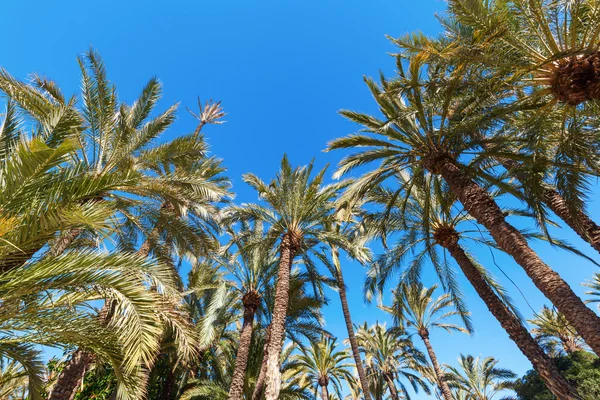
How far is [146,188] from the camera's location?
6934 mm

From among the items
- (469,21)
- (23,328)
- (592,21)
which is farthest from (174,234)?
(592,21)

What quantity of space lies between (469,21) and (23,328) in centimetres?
941

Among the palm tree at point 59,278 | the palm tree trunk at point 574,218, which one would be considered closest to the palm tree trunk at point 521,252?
the palm tree trunk at point 574,218

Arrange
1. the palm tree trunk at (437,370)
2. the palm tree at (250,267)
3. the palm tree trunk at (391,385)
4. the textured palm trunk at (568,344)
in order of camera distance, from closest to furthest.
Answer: the palm tree at (250,267) < the palm tree trunk at (437,370) < the palm tree trunk at (391,385) < the textured palm trunk at (568,344)

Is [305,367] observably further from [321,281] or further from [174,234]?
[174,234]

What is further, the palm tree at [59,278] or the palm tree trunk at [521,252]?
the palm tree trunk at [521,252]

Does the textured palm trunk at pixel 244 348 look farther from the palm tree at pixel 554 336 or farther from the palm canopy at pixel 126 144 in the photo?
the palm tree at pixel 554 336

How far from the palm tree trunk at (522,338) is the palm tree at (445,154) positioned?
Answer: 0.98 metres

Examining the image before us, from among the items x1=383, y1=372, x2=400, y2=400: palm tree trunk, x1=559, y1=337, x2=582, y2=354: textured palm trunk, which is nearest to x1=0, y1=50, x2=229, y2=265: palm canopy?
x1=383, y1=372, x2=400, y2=400: palm tree trunk

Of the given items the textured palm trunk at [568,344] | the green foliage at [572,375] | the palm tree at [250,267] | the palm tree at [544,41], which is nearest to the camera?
the palm tree at [544,41]

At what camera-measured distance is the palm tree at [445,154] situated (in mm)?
6613

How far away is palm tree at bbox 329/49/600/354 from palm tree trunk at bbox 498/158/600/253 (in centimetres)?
158

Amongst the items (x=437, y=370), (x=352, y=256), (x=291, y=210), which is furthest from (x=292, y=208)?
(x=437, y=370)

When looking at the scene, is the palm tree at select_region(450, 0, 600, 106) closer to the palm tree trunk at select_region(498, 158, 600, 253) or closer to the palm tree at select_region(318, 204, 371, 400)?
the palm tree trunk at select_region(498, 158, 600, 253)
